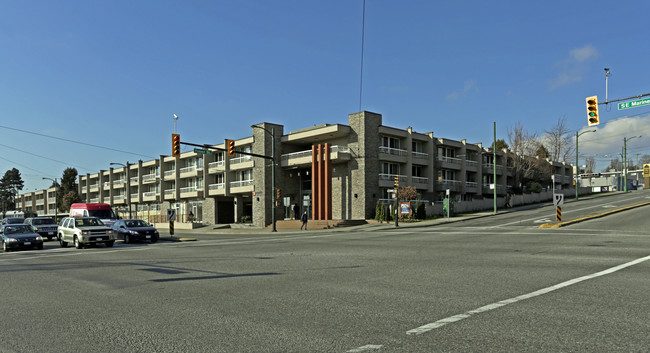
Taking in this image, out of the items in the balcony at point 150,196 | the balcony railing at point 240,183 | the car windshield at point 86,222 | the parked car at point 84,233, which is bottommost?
the parked car at point 84,233

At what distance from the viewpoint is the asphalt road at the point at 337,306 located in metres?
5.43

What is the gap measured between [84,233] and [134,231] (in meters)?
4.02

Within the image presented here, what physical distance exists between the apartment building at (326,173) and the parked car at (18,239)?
1830 centimetres

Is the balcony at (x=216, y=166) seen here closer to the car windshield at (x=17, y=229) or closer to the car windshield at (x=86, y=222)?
the car windshield at (x=86, y=222)

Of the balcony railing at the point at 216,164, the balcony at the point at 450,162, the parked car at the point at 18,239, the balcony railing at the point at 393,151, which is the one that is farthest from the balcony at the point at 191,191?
the parked car at the point at 18,239

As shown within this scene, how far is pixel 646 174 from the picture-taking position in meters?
80.2

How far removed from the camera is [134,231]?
27.5m

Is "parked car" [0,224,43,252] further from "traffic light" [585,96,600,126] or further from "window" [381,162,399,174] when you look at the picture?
"window" [381,162,399,174]

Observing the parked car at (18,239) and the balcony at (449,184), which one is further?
the balcony at (449,184)

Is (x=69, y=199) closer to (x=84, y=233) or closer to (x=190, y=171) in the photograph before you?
(x=190, y=171)

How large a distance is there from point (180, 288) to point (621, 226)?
25566 millimetres

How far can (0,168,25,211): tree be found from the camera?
13925 cm

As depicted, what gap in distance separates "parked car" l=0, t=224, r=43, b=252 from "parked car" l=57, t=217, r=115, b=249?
54.2 inches

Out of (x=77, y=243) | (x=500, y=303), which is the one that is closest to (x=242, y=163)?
(x=77, y=243)
